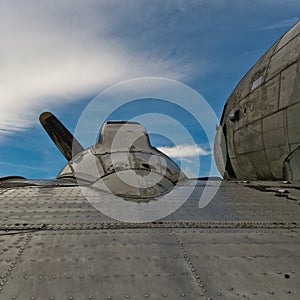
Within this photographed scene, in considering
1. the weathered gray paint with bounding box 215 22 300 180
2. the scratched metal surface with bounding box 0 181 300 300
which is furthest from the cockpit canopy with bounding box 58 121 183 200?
the weathered gray paint with bounding box 215 22 300 180

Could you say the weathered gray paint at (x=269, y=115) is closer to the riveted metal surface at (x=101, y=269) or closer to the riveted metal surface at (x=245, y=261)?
the riveted metal surface at (x=245, y=261)

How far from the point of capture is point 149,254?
8.88ft

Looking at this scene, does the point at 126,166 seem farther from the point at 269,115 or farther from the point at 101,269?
the point at 269,115

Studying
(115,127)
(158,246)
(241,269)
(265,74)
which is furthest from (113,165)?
(265,74)

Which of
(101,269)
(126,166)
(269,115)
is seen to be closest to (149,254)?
(101,269)

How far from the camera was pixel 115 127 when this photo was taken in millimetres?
8742

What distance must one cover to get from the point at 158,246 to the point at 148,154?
487 cm

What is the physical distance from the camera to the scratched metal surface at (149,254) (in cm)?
217

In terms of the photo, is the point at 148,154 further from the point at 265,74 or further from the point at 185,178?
the point at 265,74

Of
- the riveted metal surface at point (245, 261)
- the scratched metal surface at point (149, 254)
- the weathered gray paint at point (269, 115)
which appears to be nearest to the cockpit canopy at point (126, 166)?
the scratched metal surface at point (149, 254)

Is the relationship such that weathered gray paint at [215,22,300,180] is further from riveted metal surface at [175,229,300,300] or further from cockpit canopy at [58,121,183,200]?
riveted metal surface at [175,229,300,300]

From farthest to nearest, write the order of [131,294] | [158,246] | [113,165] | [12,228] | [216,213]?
1. [113,165]
2. [216,213]
3. [12,228]
4. [158,246]
5. [131,294]

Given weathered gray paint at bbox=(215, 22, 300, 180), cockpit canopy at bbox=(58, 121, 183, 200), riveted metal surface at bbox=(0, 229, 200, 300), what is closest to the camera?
riveted metal surface at bbox=(0, 229, 200, 300)

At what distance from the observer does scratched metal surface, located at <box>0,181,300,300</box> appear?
217 centimetres
